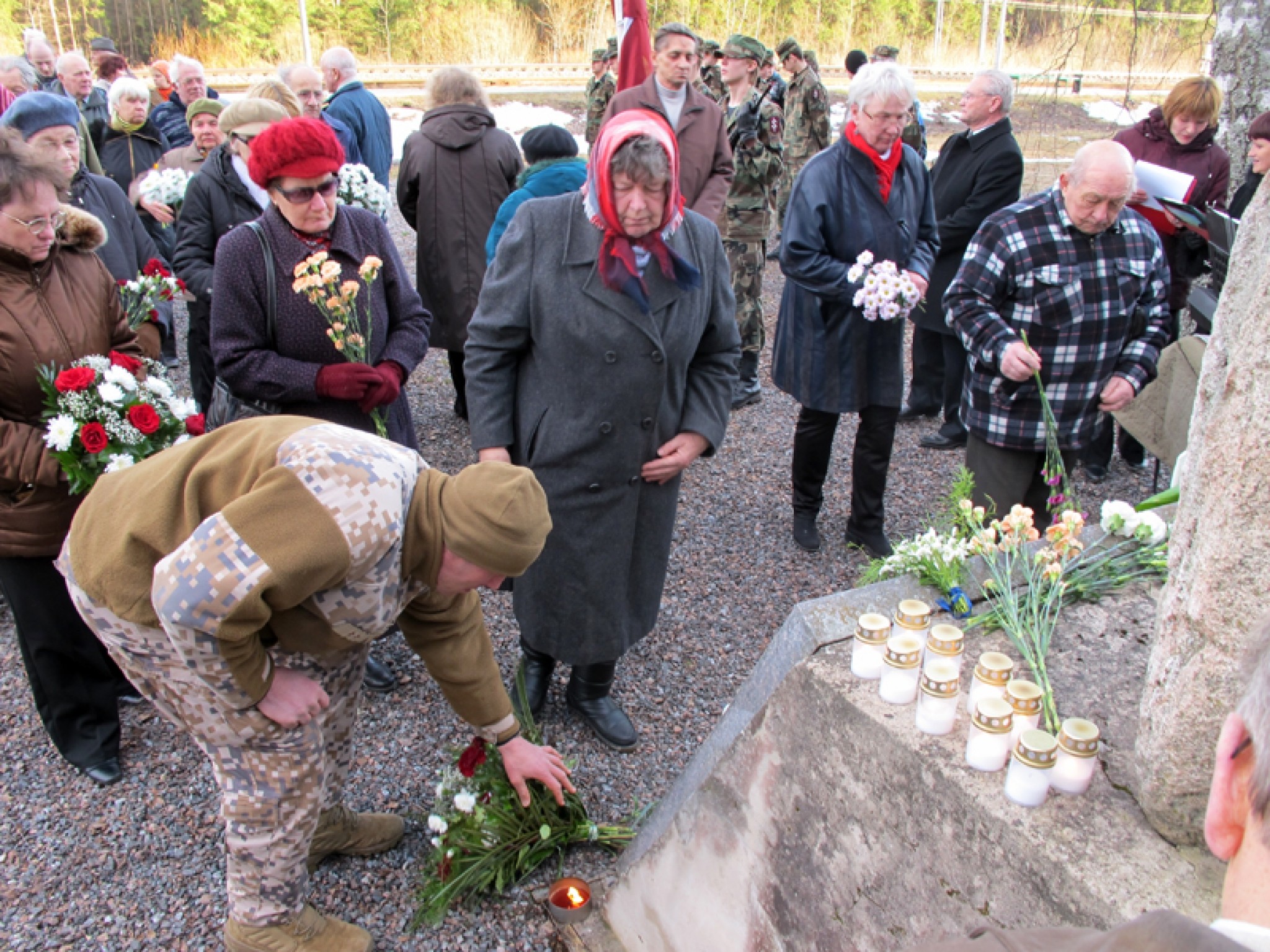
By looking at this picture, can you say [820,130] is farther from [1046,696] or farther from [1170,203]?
[1046,696]

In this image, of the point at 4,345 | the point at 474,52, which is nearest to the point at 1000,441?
the point at 4,345

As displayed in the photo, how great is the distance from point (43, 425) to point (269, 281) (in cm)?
78

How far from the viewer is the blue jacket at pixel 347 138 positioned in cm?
636

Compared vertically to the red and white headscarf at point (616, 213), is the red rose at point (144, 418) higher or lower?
lower

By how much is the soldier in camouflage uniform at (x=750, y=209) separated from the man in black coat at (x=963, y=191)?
111 centimetres

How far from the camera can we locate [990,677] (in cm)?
173

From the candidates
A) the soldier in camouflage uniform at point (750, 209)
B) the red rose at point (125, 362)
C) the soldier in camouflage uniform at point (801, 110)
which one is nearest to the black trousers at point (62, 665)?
the red rose at point (125, 362)

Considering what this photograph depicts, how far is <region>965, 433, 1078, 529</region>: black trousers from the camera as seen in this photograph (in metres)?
3.58

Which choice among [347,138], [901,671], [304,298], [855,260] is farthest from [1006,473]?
[347,138]

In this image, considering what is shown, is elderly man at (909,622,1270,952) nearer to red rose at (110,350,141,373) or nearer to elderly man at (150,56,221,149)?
red rose at (110,350,141,373)

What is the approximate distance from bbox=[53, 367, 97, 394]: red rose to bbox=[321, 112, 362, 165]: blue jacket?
4026mm

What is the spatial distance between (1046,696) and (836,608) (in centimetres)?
50

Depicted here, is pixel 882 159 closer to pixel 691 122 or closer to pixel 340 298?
pixel 691 122

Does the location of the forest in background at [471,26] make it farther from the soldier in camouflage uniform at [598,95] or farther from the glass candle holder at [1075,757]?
the glass candle holder at [1075,757]
